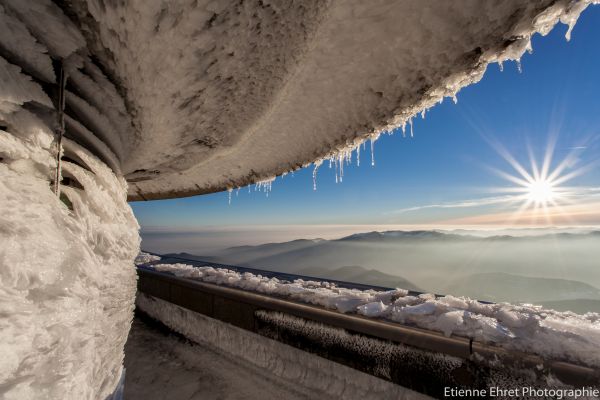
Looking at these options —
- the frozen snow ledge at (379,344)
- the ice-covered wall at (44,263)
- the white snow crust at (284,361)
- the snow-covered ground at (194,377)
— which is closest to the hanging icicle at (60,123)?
the ice-covered wall at (44,263)

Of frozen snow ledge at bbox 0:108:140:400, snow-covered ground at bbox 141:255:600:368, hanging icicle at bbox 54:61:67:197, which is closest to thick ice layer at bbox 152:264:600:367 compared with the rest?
snow-covered ground at bbox 141:255:600:368

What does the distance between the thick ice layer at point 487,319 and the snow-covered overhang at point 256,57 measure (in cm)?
160

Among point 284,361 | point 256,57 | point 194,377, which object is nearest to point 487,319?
point 284,361

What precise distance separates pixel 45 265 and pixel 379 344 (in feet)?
7.71

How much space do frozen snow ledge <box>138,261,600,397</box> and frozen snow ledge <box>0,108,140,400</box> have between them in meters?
1.93

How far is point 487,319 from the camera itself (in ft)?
7.03

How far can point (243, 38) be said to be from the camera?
122 centimetres

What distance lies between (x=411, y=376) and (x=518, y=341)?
0.81 meters

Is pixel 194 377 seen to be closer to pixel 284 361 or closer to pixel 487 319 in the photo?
pixel 284 361

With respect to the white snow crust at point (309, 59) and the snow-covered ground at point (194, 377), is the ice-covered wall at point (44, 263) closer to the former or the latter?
the white snow crust at point (309, 59)

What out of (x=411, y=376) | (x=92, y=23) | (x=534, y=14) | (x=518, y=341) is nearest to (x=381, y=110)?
(x=534, y=14)

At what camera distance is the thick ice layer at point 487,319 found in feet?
5.64

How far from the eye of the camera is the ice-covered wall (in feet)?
2.65

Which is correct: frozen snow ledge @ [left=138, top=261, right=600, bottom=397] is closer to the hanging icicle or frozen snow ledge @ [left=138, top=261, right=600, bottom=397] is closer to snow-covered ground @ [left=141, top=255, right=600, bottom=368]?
snow-covered ground @ [left=141, top=255, right=600, bottom=368]
